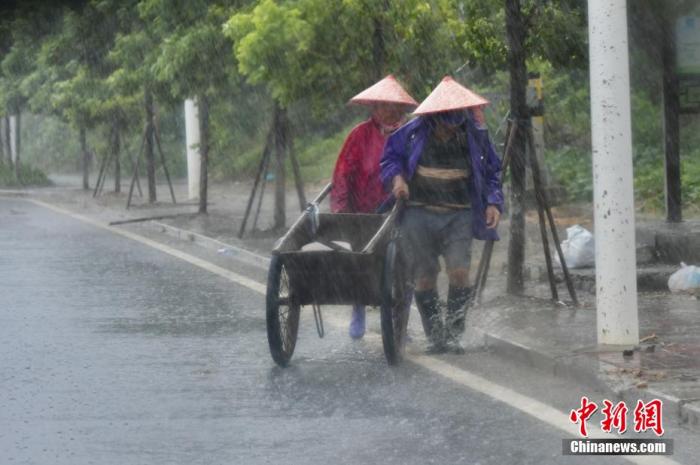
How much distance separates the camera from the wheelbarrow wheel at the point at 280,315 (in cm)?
898

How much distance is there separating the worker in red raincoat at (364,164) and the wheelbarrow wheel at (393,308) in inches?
30.9

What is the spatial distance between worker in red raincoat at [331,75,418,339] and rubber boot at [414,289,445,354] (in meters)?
0.72

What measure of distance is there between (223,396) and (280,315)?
1.22 metres

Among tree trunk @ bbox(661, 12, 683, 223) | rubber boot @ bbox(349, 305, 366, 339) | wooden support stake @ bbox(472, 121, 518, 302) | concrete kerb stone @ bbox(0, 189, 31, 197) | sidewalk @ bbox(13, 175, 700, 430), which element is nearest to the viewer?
sidewalk @ bbox(13, 175, 700, 430)

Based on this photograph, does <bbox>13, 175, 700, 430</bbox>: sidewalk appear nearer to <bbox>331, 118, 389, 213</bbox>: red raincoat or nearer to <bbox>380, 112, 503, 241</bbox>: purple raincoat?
<bbox>380, 112, 503, 241</bbox>: purple raincoat

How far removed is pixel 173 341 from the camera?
1048 cm

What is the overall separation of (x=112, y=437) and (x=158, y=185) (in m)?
28.6

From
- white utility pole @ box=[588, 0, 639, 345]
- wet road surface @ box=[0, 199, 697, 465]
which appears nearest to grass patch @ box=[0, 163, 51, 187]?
wet road surface @ box=[0, 199, 697, 465]

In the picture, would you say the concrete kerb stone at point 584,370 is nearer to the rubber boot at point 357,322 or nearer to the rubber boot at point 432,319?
the rubber boot at point 432,319

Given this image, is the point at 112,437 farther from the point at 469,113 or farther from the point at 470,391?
the point at 469,113

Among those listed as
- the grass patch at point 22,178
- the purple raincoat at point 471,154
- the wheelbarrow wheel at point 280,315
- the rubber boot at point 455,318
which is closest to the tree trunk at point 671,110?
the purple raincoat at point 471,154

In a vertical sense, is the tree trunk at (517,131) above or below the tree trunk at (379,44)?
below

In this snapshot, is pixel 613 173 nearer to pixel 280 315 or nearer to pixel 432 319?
pixel 432 319

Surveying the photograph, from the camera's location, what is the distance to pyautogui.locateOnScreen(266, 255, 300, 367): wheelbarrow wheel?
898 cm
